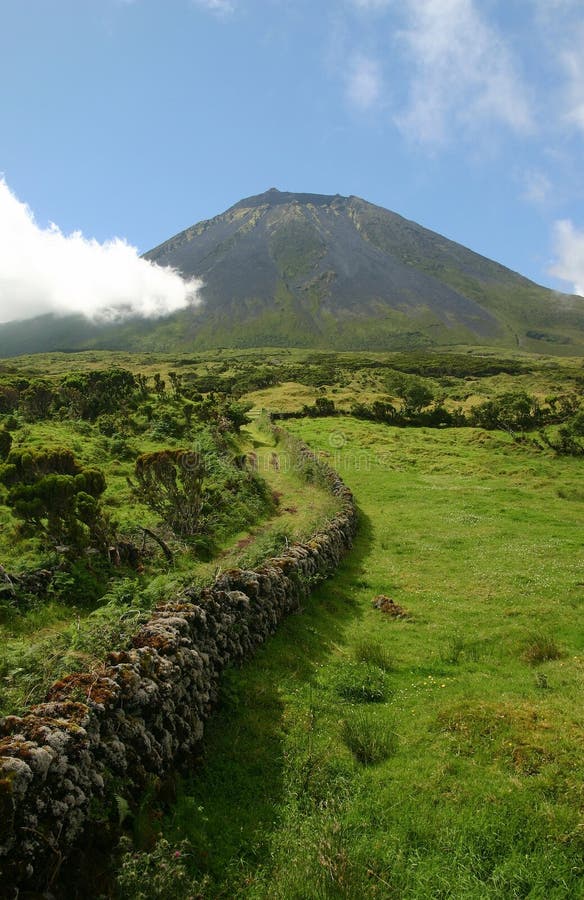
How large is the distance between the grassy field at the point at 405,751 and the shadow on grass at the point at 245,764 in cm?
3

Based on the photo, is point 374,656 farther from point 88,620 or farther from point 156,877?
point 156,877

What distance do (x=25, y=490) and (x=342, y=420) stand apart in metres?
44.0

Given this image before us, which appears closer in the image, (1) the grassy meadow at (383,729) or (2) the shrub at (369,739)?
(1) the grassy meadow at (383,729)

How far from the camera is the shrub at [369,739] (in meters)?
8.43

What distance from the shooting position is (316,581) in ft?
53.4

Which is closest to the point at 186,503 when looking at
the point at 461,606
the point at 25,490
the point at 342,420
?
the point at 25,490

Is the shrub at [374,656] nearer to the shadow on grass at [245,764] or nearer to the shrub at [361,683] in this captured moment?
the shrub at [361,683]

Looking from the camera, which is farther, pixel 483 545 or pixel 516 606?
pixel 483 545

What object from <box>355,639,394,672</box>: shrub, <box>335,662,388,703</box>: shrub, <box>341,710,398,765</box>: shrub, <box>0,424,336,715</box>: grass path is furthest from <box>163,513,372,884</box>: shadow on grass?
<box>0,424,336,715</box>: grass path

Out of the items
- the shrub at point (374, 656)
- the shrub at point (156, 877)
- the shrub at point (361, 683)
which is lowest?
the shrub at point (374, 656)

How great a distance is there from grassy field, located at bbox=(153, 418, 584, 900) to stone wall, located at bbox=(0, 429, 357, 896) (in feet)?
2.39

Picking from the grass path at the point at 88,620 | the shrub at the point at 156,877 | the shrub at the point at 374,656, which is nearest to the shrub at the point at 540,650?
the shrub at the point at 374,656

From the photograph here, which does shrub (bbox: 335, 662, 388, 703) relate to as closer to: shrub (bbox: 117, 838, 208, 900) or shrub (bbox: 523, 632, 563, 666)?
shrub (bbox: 523, 632, 563, 666)

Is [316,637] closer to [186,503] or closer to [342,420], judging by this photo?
[186,503]
